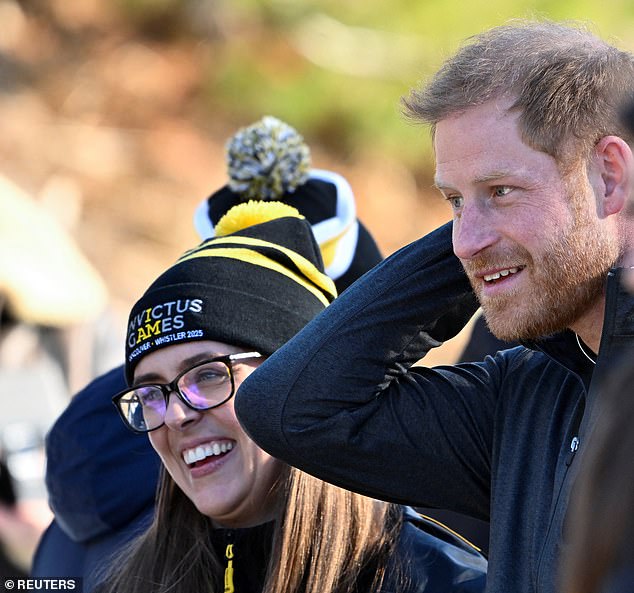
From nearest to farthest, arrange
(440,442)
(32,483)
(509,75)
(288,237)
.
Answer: (509,75) < (440,442) < (288,237) < (32,483)

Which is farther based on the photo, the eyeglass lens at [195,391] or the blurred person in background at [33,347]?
the blurred person in background at [33,347]

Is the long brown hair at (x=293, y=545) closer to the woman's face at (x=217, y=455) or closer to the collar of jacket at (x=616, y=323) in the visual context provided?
the woman's face at (x=217, y=455)

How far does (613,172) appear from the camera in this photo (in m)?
1.74

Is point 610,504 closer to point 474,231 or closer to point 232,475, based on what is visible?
point 474,231

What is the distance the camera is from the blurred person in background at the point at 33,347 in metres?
3.32

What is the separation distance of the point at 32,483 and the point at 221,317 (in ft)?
4.24

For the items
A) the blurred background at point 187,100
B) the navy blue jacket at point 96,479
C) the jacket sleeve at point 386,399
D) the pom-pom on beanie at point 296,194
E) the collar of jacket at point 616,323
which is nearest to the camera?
the collar of jacket at point 616,323

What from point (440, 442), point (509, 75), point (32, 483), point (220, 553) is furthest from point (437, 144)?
point (32, 483)

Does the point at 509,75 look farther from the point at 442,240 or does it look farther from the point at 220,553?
the point at 220,553

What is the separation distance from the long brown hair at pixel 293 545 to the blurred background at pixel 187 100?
5745 millimetres

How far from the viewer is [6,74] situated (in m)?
10.0
